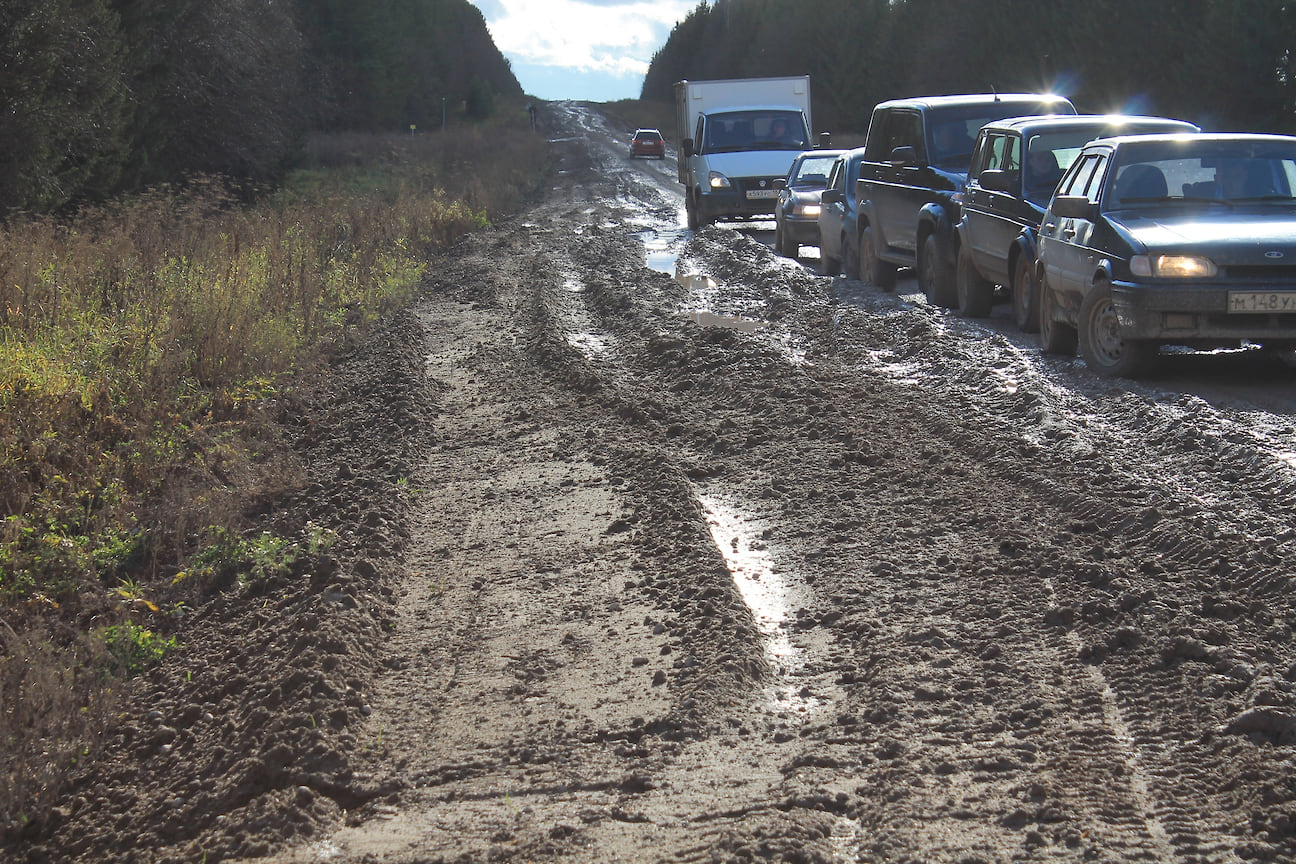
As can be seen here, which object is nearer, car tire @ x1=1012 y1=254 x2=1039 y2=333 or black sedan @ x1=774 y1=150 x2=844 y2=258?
car tire @ x1=1012 y1=254 x2=1039 y2=333

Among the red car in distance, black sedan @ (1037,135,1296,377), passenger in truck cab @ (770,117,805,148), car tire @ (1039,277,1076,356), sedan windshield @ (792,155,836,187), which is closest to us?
black sedan @ (1037,135,1296,377)

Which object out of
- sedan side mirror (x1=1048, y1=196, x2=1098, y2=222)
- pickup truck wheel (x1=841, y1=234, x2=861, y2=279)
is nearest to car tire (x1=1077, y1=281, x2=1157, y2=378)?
sedan side mirror (x1=1048, y1=196, x2=1098, y2=222)

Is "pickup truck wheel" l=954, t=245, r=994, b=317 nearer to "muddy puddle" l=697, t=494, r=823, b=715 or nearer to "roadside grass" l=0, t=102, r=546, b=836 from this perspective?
"roadside grass" l=0, t=102, r=546, b=836

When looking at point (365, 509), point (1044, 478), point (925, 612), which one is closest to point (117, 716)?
point (365, 509)

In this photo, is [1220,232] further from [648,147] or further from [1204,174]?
[648,147]

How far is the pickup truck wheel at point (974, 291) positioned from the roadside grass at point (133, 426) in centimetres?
603

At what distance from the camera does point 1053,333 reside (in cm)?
1006

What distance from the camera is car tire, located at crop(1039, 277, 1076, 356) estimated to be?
10.0 metres

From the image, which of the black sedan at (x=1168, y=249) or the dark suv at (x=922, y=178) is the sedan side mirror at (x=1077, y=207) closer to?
the black sedan at (x=1168, y=249)

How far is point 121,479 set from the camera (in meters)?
7.49

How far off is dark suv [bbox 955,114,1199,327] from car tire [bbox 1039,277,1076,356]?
0.87m

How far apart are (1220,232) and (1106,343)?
41.8 inches

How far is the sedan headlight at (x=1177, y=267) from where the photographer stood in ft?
27.6

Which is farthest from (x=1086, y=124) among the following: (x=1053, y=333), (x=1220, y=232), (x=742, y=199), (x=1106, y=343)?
(x=742, y=199)
